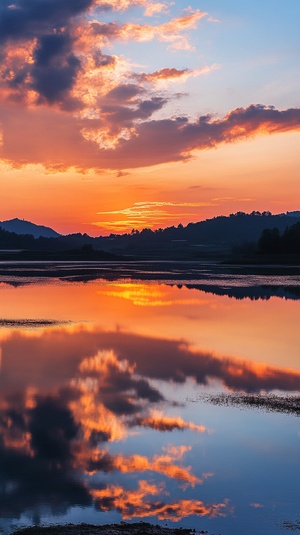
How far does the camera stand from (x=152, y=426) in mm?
15008

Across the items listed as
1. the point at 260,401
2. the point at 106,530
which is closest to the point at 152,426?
the point at 260,401

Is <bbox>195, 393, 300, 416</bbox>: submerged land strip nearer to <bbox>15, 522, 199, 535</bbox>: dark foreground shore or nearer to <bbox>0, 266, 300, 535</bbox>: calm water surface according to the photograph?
<bbox>0, 266, 300, 535</bbox>: calm water surface

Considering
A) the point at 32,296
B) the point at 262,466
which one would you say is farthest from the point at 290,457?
the point at 32,296

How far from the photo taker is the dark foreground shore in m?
9.27

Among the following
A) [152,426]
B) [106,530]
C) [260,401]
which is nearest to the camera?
[106,530]

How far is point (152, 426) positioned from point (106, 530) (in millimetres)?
5678

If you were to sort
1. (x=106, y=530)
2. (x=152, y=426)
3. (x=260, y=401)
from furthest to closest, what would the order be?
(x=260, y=401)
(x=152, y=426)
(x=106, y=530)

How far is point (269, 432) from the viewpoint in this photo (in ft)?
47.9

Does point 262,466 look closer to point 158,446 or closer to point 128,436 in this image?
point 158,446

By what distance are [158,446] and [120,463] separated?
136cm

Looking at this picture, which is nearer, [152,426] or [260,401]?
[152,426]

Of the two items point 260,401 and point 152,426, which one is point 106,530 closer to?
point 152,426

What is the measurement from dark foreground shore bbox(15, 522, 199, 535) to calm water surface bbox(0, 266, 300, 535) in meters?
0.34

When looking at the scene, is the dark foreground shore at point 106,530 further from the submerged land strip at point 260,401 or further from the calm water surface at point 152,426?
the submerged land strip at point 260,401
